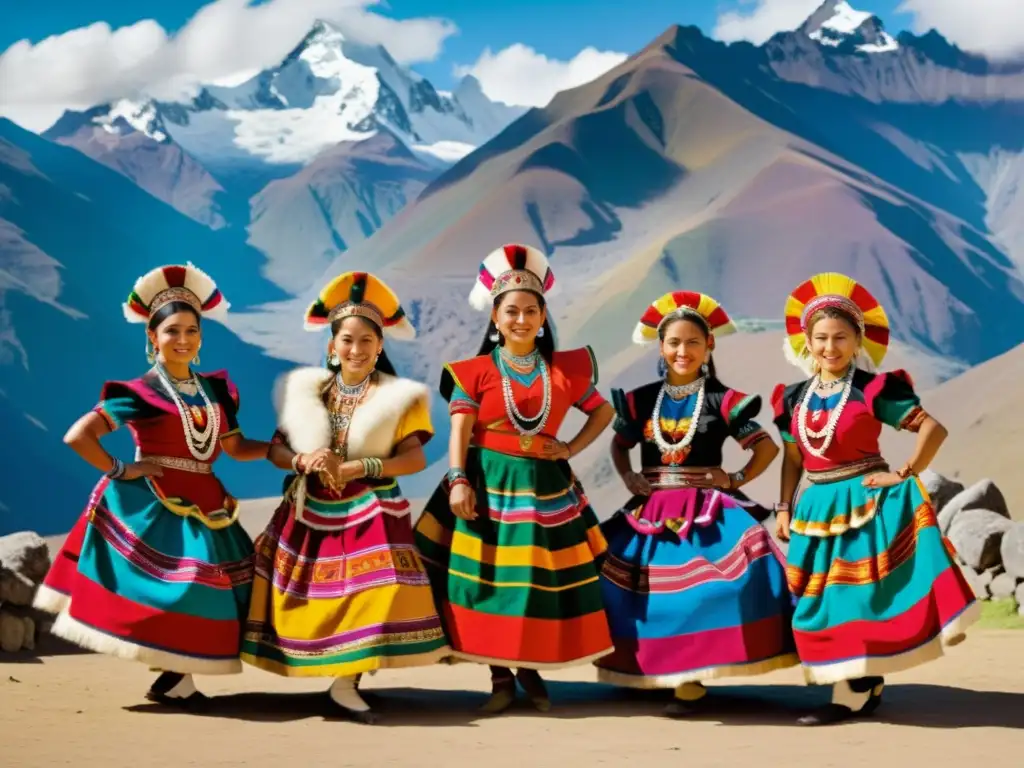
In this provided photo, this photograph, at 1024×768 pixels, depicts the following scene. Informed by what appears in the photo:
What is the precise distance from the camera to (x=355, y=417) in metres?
4.93

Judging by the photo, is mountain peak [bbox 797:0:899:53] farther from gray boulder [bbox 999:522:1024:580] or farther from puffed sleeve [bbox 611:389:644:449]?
puffed sleeve [bbox 611:389:644:449]

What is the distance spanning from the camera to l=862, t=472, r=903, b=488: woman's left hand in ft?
15.6

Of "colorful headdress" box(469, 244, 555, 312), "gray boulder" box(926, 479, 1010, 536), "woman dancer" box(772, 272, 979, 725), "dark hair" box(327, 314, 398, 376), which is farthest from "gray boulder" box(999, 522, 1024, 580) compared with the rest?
"dark hair" box(327, 314, 398, 376)

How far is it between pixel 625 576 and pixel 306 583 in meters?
1.20

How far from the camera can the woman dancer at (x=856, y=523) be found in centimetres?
467

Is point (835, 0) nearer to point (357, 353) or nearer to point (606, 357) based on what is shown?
point (606, 357)

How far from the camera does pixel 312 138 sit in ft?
159

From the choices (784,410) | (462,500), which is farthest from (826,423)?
(462,500)

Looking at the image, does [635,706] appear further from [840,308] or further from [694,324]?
[840,308]

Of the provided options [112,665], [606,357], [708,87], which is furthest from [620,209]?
[112,665]

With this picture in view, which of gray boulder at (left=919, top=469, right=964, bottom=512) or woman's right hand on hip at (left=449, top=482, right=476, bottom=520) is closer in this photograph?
woman's right hand on hip at (left=449, top=482, right=476, bottom=520)

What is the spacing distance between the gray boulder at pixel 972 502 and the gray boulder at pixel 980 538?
0.32 m

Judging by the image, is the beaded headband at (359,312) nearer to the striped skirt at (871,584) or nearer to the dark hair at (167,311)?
the dark hair at (167,311)

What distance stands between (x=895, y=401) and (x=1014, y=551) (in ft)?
15.3
